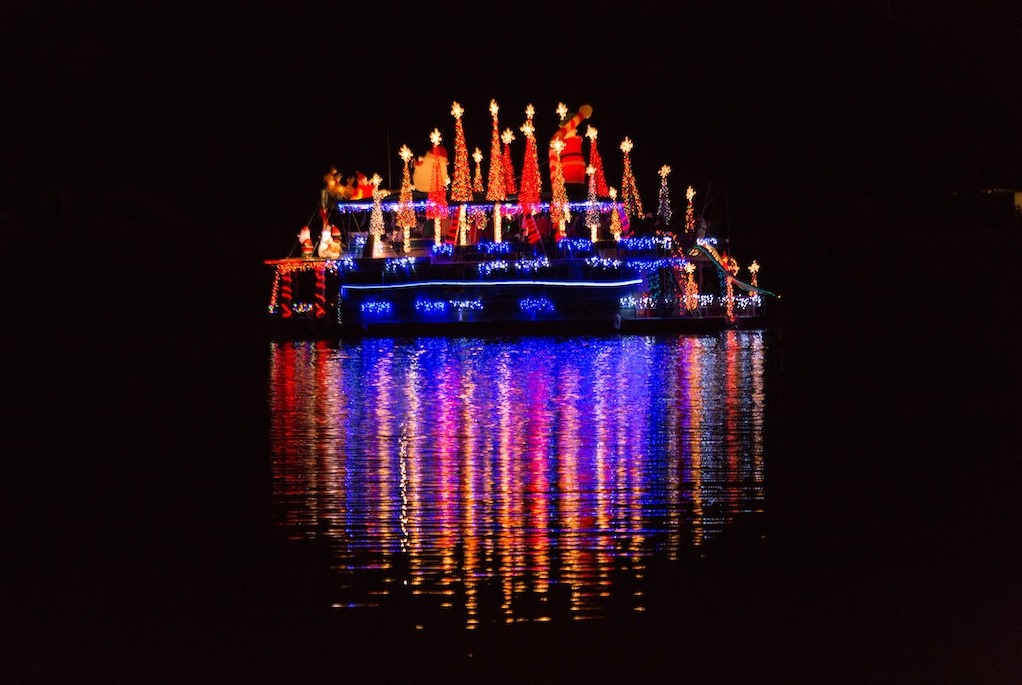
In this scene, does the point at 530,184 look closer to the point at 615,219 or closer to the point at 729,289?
the point at 615,219

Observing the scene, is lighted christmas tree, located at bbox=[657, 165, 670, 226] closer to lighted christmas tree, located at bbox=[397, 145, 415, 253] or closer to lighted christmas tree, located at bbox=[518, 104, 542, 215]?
lighted christmas tree, located at bbox=[518, 104, 542, 215]

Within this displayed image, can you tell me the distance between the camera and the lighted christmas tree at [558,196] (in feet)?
202

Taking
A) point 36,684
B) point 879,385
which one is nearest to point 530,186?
point 879,385

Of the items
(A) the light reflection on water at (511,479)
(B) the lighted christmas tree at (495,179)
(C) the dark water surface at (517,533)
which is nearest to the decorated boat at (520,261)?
(B) the lighted christmas tree at (495,179)

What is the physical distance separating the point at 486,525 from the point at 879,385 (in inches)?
732

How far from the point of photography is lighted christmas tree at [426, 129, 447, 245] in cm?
6247

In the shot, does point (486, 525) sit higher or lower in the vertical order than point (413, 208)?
lower

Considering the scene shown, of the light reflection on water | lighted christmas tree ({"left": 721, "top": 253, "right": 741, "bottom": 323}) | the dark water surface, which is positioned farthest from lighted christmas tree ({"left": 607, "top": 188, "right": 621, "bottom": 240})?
the dark water surface

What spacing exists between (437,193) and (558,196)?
5.17 meters

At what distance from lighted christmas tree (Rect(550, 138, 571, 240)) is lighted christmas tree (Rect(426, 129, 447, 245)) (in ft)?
15.3

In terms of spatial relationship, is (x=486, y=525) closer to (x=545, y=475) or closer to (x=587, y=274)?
(x=545, y=475)

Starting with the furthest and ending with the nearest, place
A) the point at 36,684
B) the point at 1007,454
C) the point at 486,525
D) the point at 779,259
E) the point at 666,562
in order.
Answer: the point at 779,259 < the point at 1007,454 < the point at 486,525 < the point at 666,562 < the point at 36,684

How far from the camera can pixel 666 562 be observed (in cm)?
1373

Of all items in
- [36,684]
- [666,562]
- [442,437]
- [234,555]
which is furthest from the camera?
[442,437]
